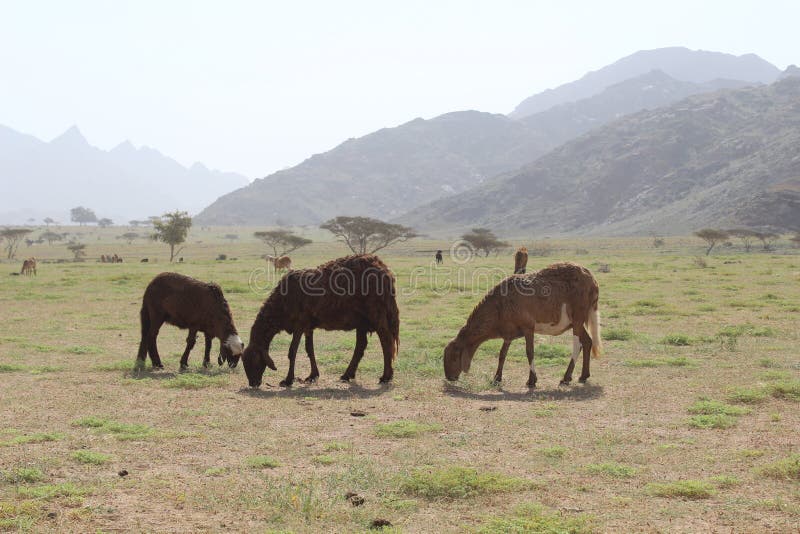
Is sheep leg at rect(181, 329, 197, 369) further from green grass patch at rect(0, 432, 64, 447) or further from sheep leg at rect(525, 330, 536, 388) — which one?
sheep leg at rect(525, 330, 536, 388)

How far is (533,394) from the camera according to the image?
39.2 ft

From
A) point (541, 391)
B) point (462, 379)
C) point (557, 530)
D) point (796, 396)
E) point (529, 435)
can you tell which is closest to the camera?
point (557, 530)

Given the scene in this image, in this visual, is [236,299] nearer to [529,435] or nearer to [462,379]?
[462,379]

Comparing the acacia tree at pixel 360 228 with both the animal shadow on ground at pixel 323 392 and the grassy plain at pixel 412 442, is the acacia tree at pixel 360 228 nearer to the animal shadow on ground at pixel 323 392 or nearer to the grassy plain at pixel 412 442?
the grassy plain at pixel 412 442

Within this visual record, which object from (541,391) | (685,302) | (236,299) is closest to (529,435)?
(541,391)

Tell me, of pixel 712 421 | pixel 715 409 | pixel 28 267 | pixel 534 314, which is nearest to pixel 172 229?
pixel 28 267

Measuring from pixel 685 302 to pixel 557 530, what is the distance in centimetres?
2177

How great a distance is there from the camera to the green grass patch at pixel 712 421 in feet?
31.1

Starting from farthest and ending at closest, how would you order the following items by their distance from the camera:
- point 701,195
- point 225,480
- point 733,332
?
point 701,195
point 733,332
point 225,480

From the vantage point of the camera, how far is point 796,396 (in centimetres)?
1080

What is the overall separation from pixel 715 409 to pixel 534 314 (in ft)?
12.4

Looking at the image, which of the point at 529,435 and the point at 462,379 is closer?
the point at 529,435

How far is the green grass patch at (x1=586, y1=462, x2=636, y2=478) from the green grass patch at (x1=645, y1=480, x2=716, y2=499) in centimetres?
47

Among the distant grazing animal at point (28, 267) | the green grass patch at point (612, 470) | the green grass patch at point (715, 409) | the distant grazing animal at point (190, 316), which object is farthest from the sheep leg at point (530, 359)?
the distant grazing animal at point (28, 267)
